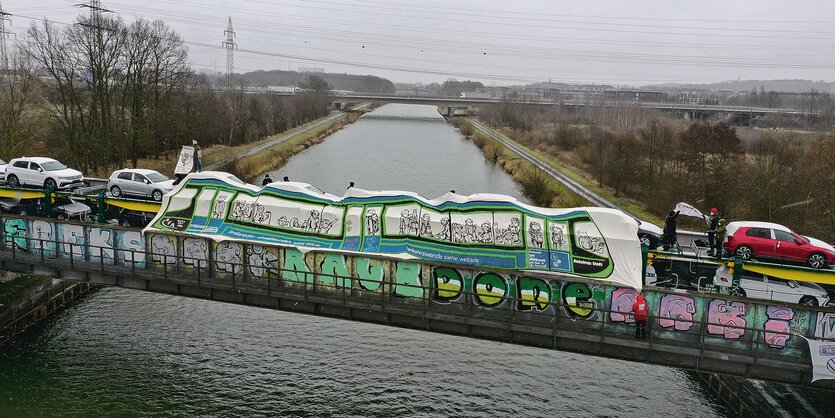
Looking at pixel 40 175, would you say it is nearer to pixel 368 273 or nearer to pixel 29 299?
pixel 29 299

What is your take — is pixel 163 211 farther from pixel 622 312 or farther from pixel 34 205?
pixel 622 312

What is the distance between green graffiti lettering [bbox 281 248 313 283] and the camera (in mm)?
25766

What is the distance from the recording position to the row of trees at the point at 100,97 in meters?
62.2

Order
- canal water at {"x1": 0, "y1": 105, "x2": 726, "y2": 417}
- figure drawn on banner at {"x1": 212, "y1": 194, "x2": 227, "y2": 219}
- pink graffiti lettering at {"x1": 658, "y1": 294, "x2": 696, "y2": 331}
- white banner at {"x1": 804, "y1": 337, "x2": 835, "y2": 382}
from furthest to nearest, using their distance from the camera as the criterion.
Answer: figure drawn on banner at {"x1": 212, "y1": 194, "x2": 227, "y2": 219} → canal water at {"x1": 0, "y1": 105, "x2": 726, "y2": 417} → pink graffiti lettering at {"x1": 658, "y1": 294, "x2": 696, "y2": 331} → white banner at {"x1": 804, "y1": 337, "x2": 835, "y2": 382}

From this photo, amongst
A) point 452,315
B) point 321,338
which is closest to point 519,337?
point 452,315

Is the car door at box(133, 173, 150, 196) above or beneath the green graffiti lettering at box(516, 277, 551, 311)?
above

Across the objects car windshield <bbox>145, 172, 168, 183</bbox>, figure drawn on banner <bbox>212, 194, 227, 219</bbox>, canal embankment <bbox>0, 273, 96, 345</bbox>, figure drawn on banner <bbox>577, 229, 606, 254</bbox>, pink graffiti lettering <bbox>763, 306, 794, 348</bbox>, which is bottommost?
canal embankment <bbox>0, 273, 96, 345</bbox>

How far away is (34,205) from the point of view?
36625mm

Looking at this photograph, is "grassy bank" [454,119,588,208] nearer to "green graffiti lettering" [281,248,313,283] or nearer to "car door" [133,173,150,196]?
"car door" [133,173,150,196]

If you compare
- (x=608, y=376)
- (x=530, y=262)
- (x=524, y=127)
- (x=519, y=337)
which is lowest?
(x=608, y=376)

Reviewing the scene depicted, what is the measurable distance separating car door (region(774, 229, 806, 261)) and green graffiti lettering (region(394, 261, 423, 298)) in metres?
17.7

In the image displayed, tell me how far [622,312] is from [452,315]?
587 cm

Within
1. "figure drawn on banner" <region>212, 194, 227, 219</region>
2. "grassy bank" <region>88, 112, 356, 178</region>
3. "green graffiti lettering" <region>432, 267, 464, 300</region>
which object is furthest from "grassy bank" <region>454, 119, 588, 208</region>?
"figure drawn on banner" <region>212, 194, 227, 219</region>

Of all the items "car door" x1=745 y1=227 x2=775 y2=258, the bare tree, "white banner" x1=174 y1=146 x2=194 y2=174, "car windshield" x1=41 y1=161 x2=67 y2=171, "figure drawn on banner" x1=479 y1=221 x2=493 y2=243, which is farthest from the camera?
the bare tree
